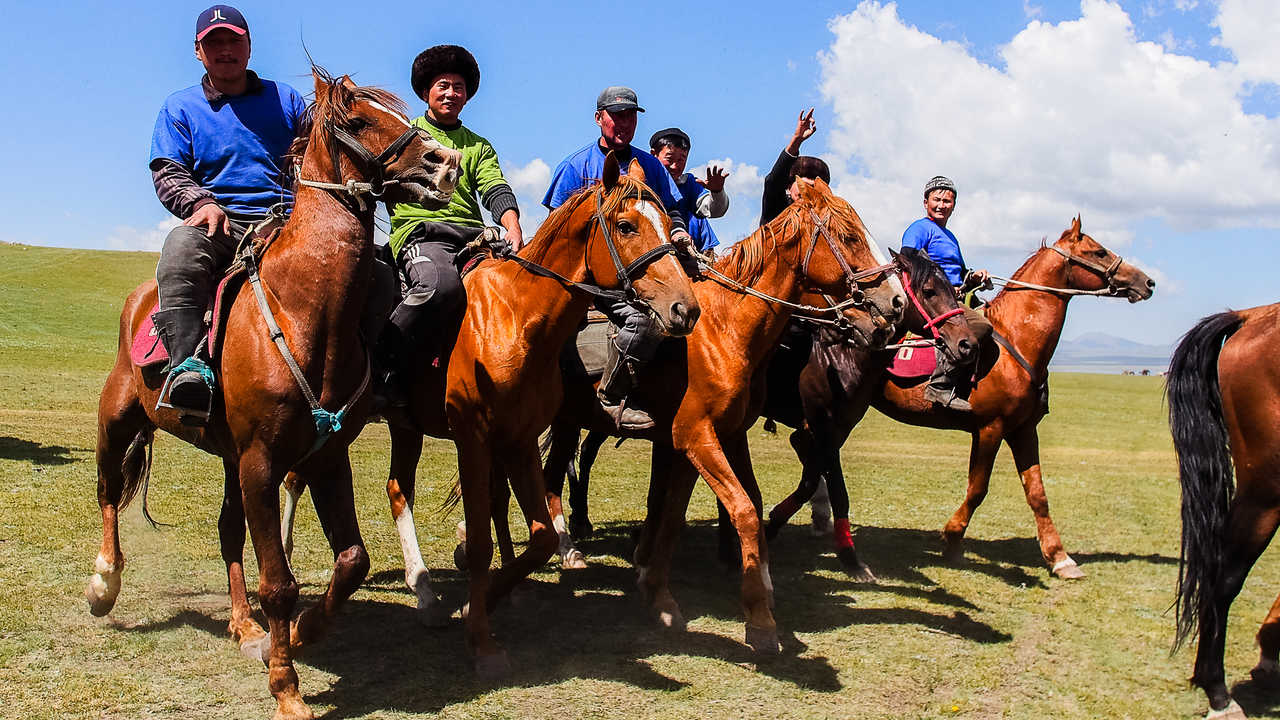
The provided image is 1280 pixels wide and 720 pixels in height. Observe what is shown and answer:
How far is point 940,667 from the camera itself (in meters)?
6.26

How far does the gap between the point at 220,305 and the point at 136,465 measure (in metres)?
2.33

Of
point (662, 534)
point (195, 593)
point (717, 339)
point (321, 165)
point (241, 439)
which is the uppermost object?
point (321, 165)

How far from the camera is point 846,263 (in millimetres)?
6508

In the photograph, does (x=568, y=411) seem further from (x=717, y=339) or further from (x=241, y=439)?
(x=241, y=439)

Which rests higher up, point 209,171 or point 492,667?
point 209,171

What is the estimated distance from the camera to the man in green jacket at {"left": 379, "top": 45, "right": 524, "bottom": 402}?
614 cm

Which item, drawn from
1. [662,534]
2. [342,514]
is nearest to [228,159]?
[342,514]

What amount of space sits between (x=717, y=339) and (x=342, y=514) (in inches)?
108

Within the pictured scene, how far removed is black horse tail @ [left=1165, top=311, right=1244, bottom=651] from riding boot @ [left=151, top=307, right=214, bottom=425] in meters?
5.57

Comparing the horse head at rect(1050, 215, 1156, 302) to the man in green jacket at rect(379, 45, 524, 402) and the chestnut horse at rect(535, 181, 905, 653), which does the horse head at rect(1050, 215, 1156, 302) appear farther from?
the man in green jacket at rect(379, 45, 524, 402)

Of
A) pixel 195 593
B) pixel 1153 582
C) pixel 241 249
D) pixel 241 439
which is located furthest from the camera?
pixel 1153 582

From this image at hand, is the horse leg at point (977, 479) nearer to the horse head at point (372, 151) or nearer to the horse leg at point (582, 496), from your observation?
the horse leg at point (582, 496)

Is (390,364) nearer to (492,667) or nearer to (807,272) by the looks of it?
(492,667)

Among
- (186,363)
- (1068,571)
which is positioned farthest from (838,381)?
(186,363)
